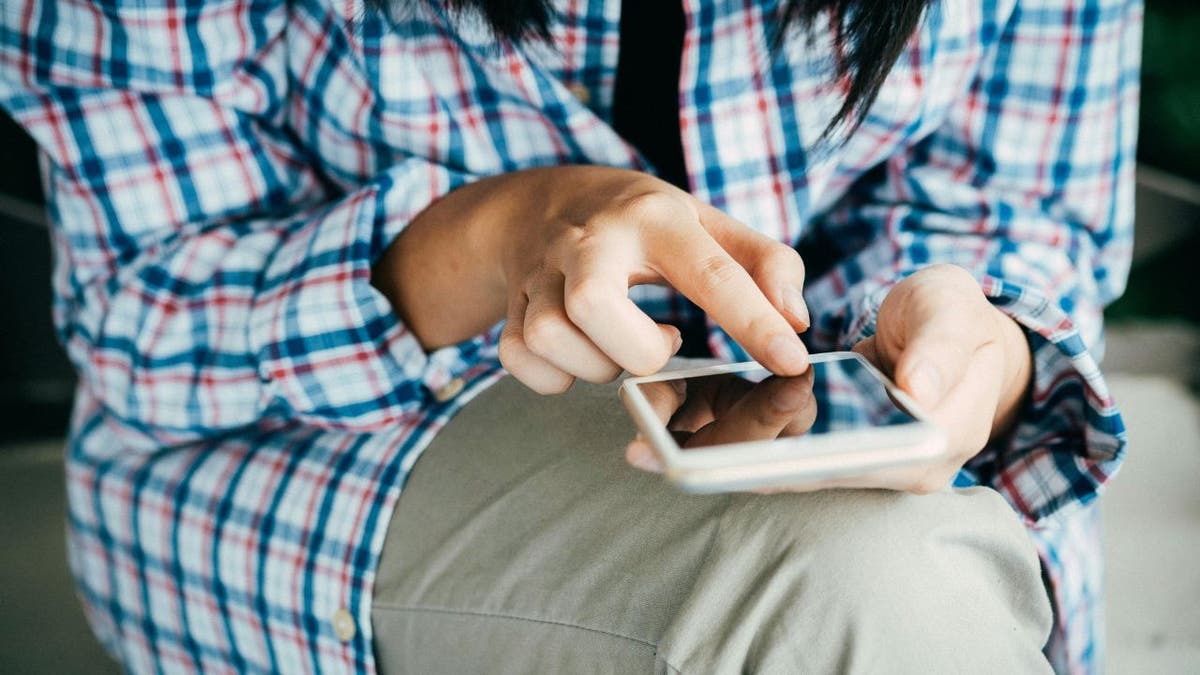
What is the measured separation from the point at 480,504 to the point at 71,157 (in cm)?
39

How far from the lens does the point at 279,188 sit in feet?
2.32

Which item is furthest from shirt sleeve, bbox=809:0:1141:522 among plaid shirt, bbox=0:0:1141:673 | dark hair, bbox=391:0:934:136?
dark hair, bbox=391:0:934:136

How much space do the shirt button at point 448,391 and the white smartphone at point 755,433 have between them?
217 mm

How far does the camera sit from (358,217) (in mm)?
Result: 587

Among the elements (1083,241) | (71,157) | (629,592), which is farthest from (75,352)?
(1083,241)

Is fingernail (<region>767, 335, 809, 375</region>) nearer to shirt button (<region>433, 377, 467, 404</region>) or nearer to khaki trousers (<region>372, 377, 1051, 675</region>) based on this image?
khaki trousers (<region>372, 377, 1051, 675</region>)

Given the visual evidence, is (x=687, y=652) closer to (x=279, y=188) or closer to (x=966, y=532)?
(x=966, y=532)

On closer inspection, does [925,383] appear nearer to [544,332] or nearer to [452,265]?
[544,332]

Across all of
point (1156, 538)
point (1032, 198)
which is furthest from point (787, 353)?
point (1156, 538)

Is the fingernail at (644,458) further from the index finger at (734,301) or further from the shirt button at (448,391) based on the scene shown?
the shirt button at (448,391)

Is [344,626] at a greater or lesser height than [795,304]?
lesser

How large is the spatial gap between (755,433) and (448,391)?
0.98 ft

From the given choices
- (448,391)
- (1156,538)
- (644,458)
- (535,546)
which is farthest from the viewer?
(1156,538)

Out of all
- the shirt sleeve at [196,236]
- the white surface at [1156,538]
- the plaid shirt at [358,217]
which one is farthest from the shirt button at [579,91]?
the white surface at [1156,538]
